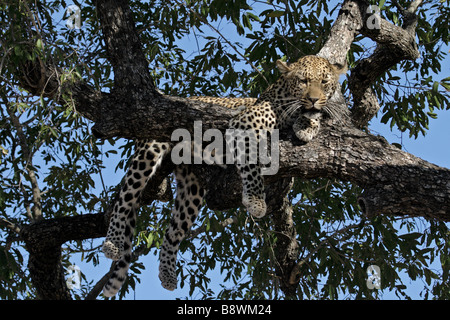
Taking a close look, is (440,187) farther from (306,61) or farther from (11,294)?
(11,294)

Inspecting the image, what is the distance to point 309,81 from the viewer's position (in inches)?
246

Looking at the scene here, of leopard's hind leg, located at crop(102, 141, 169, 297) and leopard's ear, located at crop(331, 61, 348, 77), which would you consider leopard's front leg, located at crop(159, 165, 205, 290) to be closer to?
leopard's hind leg, located at crop(102, 141, 169, 297)

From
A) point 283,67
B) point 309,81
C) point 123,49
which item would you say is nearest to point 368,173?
A: point 309,81

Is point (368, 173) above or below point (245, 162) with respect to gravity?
below

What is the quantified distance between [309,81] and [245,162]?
1.08 m

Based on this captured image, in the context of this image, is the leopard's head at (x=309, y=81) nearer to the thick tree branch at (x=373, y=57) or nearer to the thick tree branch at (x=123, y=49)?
the thick tree branch at (x=373, y=57)

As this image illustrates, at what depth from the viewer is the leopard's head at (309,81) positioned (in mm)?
6129

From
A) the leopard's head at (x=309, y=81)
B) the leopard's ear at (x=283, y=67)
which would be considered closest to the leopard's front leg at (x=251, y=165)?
the leopard's head at (x=309, y=81)

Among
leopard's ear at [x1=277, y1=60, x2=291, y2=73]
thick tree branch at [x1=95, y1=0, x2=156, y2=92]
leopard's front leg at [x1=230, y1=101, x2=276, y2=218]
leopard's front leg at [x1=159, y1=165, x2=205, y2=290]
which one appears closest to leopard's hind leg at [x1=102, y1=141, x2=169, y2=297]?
leopard's front leg at [x1=159, y1=165, x2=205, y2=290]

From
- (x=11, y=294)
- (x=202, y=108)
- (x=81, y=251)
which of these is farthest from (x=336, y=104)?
(x=11, y=294)

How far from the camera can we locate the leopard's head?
613 cm

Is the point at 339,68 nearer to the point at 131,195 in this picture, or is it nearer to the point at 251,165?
the point at 251,165

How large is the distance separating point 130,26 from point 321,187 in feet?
9.29

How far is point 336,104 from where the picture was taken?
6.19m
